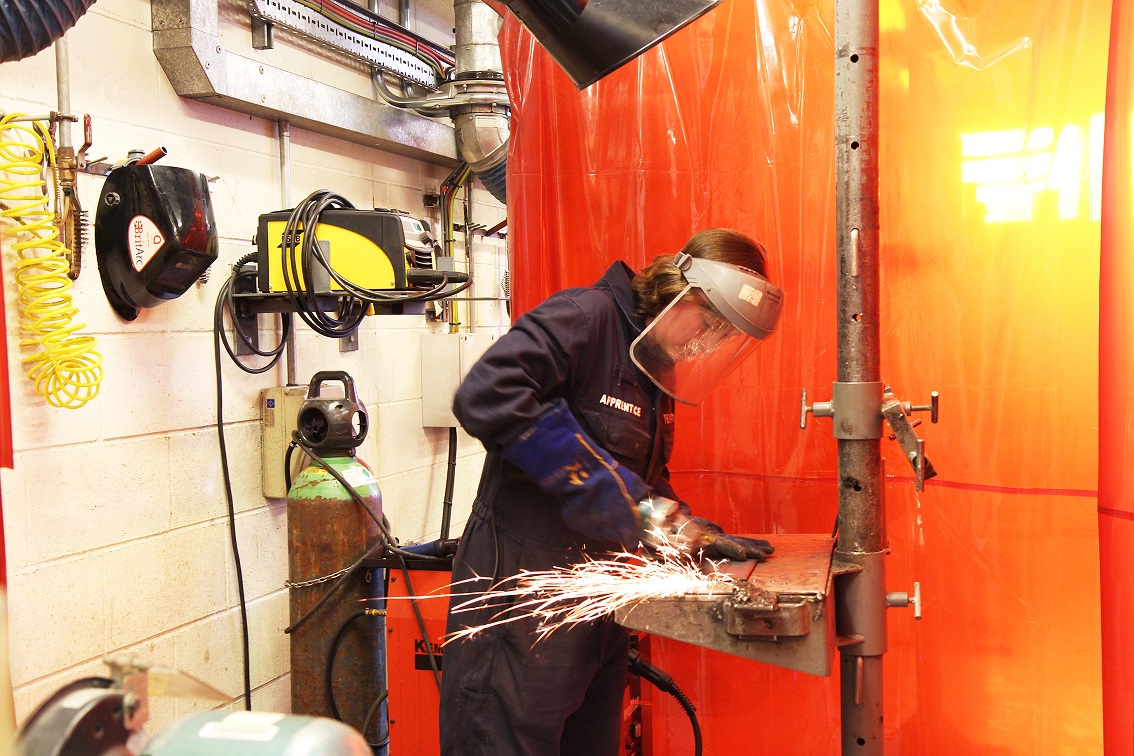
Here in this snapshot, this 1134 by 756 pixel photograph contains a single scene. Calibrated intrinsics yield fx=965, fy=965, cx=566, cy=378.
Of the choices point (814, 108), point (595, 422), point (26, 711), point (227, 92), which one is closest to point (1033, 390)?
point (814, 108)

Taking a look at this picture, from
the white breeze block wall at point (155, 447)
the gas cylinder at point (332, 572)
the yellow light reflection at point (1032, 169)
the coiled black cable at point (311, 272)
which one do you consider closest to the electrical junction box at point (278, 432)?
the white breeze block wall at point (155, 447)

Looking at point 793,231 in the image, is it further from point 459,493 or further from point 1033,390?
point 459,493

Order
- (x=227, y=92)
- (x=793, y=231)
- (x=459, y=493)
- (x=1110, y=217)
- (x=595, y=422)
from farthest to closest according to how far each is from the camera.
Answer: (x=459, y=493)
(x=227, y=92)
(x=793, y=231)
(x=595, y=422)
(x=1110, y=217)

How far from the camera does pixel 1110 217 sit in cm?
162

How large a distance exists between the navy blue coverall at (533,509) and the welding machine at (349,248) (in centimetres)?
94

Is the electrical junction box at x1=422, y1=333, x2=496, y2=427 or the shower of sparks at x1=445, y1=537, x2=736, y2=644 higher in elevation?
the electrical junction box at x1=422, y1=333, x2=496, y2=427

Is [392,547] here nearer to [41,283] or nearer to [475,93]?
[41,283]

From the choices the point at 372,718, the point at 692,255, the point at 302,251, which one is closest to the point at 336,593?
the point at 372,718

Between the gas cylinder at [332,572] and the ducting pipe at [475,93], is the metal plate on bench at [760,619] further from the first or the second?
the ducting pipe at [475,93]

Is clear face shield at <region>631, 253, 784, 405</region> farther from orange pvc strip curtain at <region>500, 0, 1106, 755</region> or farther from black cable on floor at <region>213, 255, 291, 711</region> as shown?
black cable on floor at <region>213, 255, 291, 711</region>

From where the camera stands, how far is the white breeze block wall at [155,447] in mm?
2146

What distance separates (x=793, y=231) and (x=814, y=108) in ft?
0.94

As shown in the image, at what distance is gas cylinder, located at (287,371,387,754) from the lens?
263 centimetres

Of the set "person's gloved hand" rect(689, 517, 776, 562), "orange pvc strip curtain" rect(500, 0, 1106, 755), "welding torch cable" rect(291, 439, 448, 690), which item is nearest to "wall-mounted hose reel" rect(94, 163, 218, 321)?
"welding torch cable" rect(291, 439, 448, 690)
